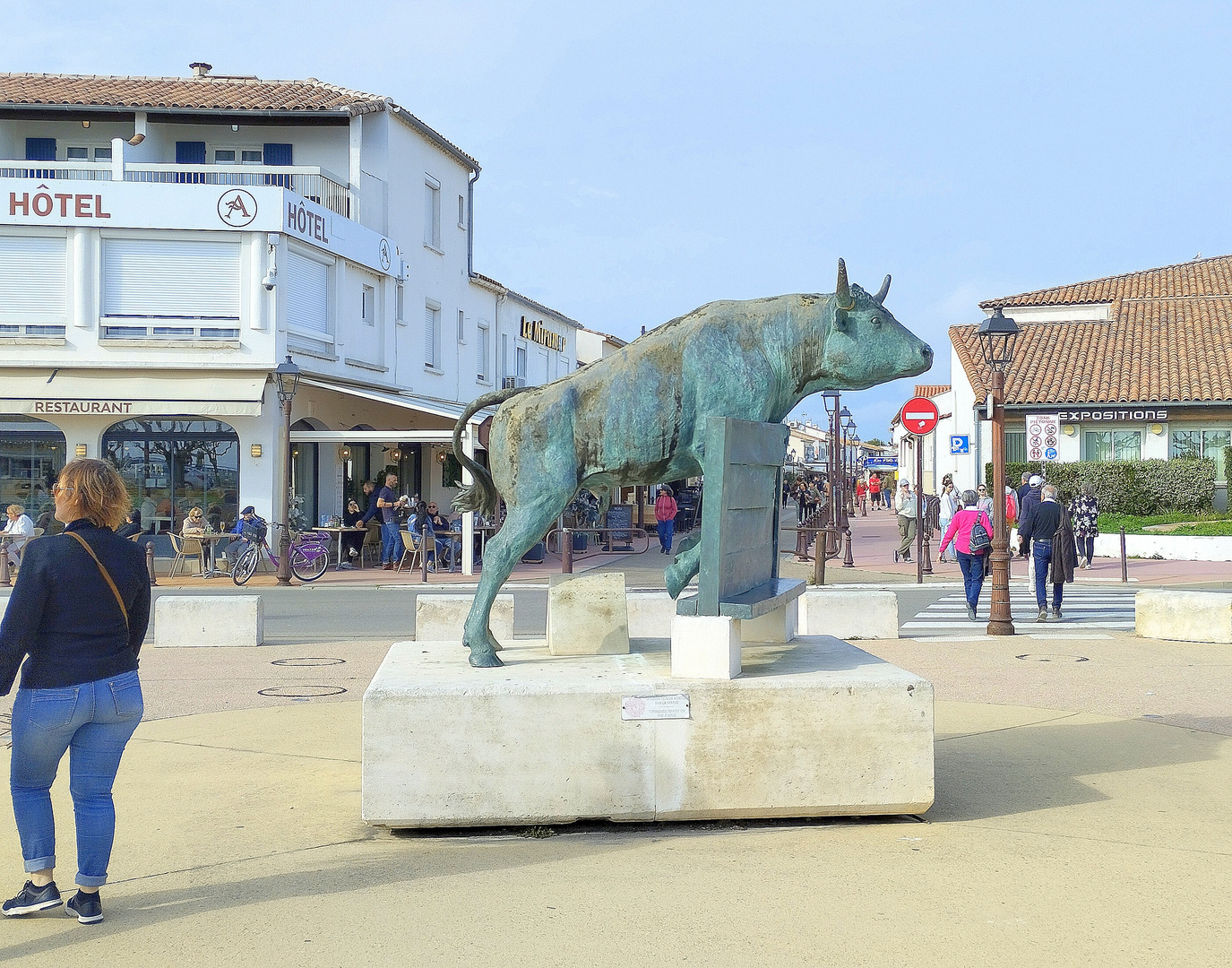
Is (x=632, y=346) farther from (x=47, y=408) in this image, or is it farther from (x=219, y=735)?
(x=47, y=408)

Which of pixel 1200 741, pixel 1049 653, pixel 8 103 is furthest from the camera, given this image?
pixel 8 103

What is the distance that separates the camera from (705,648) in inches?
227

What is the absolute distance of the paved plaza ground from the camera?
4090 millimetres

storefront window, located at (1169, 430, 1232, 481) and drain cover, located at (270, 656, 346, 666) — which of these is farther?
storefront window, located at (1169, 430, 1232, 481)

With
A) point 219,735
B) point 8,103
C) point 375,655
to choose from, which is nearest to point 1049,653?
point 375,655

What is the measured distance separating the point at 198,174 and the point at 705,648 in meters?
22.5

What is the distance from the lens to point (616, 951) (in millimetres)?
4016

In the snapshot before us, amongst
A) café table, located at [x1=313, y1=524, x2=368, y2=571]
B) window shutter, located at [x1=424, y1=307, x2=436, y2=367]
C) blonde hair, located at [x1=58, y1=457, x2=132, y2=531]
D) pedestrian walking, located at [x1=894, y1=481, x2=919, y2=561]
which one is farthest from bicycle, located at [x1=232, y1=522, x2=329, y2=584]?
blonde hair, located at [x1=58, y1=457, x2=132, y2=531]

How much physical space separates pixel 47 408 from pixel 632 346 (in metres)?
18.9

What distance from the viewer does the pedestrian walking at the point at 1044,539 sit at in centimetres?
1495

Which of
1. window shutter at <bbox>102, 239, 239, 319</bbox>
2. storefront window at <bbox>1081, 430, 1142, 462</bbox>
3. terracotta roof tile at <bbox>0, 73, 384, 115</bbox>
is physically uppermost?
terracotta roof tile at <bbox>0, 73, 384, 115</bbox>

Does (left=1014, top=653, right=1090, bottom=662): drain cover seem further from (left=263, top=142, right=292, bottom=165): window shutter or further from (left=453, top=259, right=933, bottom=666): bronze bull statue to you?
(left=263, top=142, right=292, bottom=165): window shutter

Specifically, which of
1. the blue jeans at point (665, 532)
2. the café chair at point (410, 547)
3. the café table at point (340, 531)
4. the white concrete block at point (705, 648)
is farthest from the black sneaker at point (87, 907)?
the blue jeans at point (665, 532)

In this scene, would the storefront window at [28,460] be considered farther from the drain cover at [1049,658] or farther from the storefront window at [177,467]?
the drain cover at [1049,658]
